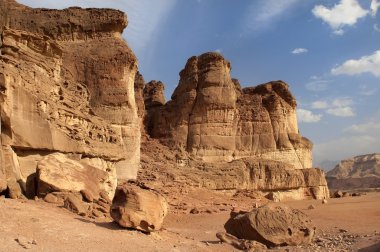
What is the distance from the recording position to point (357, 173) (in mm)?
101625


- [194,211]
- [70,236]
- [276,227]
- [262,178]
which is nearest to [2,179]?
[70,236]

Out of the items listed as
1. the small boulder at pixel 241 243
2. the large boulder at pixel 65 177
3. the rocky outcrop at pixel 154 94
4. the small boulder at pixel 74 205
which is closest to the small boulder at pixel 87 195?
the large boulder at pixel 65 177

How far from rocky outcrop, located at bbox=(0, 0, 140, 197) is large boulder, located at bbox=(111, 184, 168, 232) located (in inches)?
167

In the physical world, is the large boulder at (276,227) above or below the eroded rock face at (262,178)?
below

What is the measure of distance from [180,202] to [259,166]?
13.7m

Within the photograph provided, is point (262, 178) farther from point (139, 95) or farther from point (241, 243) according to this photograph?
point (241, 243)

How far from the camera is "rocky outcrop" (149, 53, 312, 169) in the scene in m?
38.0

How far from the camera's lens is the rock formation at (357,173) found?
79062mm

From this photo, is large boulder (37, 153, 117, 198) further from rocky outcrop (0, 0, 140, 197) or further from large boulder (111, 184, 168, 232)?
large boulder (111, 184, 168, 232)

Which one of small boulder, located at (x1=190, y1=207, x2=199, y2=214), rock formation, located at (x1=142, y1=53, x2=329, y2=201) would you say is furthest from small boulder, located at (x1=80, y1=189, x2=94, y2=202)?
rock formation, located at (x1=142, y1=53, x2=329, y2=201)

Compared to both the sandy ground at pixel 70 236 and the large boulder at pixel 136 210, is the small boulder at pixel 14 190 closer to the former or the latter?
the sandy ground at pixel 70 236

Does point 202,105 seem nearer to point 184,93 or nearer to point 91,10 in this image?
point 184,93

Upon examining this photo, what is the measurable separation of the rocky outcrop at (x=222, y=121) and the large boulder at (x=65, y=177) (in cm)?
2278

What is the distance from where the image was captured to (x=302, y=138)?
43.3 meters
